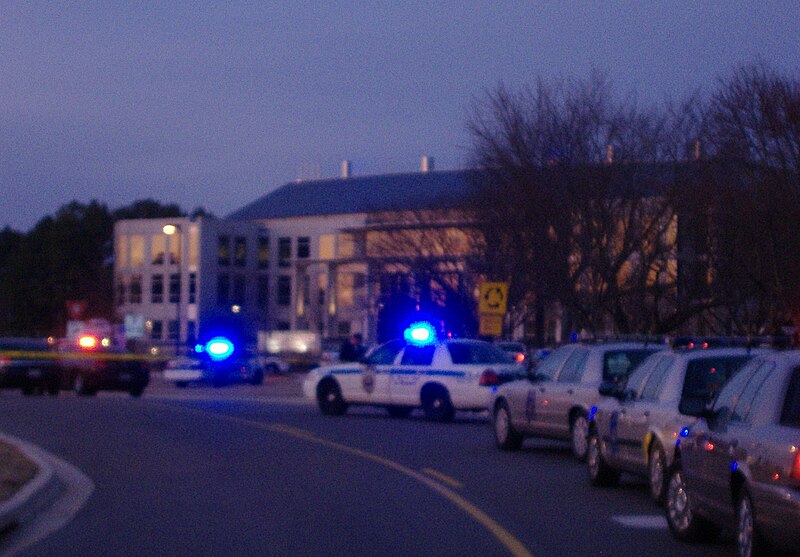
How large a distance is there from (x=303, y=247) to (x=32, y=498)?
65106 millimetres

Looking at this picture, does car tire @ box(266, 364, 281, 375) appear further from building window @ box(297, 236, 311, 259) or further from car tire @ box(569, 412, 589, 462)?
car tire @ box(569, 412, 589, 462)

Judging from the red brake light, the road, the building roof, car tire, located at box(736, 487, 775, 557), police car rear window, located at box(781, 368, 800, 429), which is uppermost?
the building roof

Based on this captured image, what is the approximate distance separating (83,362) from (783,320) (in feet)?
67.9

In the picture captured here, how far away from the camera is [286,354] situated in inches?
2793

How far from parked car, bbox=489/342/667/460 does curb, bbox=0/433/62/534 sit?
6.62m

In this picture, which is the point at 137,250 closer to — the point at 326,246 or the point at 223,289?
the point at 223,289

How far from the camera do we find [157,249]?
80750 millimetres

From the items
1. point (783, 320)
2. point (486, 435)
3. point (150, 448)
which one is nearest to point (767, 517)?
point (150, 448)

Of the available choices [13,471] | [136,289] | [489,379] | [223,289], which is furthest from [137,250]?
[13,471]

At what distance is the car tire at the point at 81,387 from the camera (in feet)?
131

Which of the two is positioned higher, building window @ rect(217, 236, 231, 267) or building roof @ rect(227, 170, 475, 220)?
building roof @ rect(227, 170, 475, 220)

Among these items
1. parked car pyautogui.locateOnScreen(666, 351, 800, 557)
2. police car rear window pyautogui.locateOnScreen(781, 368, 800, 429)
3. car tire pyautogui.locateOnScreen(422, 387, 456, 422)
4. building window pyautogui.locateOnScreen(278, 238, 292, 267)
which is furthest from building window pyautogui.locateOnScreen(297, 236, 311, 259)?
A: police car rear window pyautogui.locateOnScreen(781, 368, 800, 429)

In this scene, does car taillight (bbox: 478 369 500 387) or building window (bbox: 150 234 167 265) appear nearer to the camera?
car taillight (bbox: 478 369 500 387)

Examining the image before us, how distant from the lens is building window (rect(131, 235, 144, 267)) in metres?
81.5
